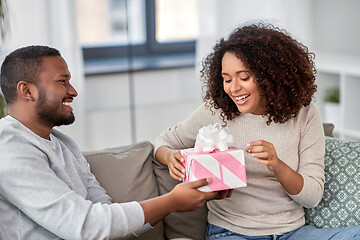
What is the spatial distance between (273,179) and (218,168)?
320 mm

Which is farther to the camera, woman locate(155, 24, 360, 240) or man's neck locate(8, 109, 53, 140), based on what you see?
woman locate(155, 24, 360, 240)

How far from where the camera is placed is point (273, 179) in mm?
1878

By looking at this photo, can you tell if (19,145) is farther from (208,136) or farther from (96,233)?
(208,136)

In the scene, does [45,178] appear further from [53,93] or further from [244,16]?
[244,16]

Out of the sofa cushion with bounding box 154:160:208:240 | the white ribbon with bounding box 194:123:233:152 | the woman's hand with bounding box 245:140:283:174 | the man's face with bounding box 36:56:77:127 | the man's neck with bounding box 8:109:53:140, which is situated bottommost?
the sofa cushion with bounding box 154:160:208:240

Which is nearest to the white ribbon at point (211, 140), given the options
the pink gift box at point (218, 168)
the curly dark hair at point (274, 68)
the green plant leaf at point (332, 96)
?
the pink gift box at point (218, 168)

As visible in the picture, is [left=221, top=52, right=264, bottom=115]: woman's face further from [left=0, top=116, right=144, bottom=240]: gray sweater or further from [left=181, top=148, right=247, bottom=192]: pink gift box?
[left=0, top=116, right=144, bottom=240]: gray sweater

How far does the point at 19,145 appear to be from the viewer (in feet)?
4.91

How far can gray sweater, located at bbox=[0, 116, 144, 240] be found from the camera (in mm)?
1445

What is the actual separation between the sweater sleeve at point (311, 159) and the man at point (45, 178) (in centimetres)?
35

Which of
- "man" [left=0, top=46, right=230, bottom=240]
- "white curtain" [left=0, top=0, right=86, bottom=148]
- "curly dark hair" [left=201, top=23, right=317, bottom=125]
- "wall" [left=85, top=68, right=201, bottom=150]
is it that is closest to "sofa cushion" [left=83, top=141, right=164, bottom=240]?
"man" [left=0, top=46, right=230, bottom=240]

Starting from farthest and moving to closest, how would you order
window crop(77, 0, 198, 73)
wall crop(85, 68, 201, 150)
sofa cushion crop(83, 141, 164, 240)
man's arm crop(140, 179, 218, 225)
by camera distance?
window crop(77, 0, 198, 73) < wall crop(85, 68, 201, 150) < sofa cushion crop(83, 141, 164, 240) < man's arm crop(140, 179, 218, 225)

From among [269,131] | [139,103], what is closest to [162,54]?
[139,103]

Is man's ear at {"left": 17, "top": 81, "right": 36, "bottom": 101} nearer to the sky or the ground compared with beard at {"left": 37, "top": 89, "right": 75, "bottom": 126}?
nearer to the sky
